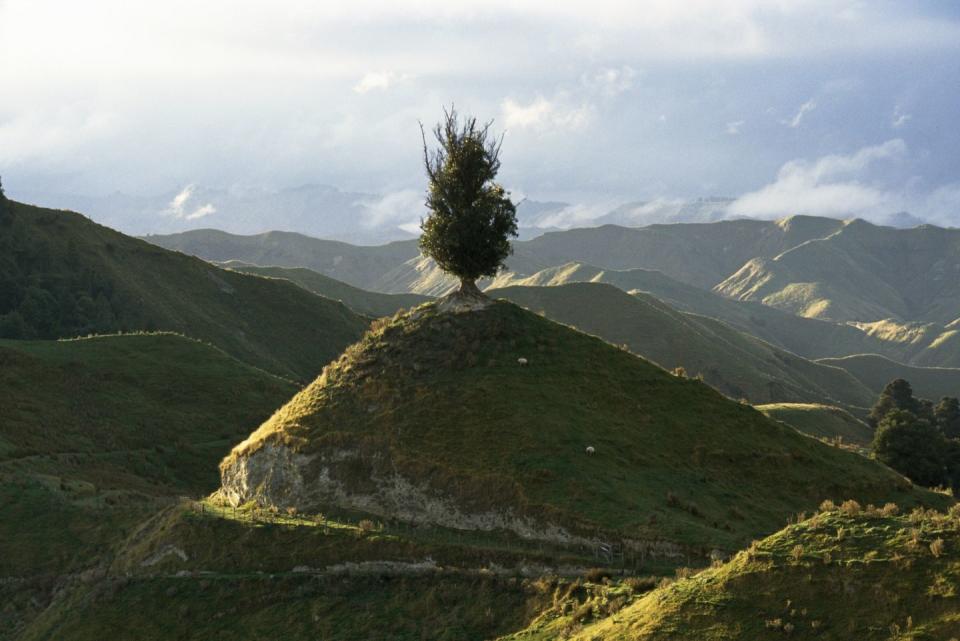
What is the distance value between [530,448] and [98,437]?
1678 inches

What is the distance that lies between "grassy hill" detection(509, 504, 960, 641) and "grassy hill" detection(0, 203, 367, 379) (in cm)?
11342

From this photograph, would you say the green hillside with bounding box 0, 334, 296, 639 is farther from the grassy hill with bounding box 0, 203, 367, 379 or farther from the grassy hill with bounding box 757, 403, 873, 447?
the grassy hill with bounding box 757, 403, 873, 447

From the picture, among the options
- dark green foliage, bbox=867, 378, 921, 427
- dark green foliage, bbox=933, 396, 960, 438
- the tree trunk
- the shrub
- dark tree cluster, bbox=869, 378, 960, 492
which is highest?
the tree trunk

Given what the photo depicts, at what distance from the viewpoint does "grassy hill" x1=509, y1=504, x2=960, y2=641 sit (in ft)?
74.9

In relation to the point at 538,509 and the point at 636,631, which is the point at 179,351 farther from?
the point at 636,631

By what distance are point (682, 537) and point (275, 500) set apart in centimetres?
2117

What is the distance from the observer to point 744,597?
24516 mm

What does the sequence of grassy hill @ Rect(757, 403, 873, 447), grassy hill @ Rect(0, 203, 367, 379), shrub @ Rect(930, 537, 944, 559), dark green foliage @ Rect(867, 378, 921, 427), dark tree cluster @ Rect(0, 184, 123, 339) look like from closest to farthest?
shrub @ Rect(930, 537, 944, 559), grassy hill @ Rect(757, 403, 873, 447), dark tree cluster @ Rect(0, 184, 123, 339), grassy hill @ Rect(0, 203, 367, 379), dark green foliage @ Rect(867, 378, 921, 427)

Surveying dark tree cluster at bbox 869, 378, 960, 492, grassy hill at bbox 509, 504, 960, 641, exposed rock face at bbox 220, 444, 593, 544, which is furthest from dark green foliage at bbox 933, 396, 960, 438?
grassy hill at bbox 509, 504, 960, 641

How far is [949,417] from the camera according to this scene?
159500mm

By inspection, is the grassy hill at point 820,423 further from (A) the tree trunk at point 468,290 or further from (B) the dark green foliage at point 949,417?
(A) the tree trunk at point 468,290

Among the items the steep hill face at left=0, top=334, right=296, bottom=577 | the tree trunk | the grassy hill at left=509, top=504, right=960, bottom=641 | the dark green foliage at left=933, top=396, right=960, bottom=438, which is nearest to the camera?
the grassy hill at left=509, top=504, right=960, bottom=641

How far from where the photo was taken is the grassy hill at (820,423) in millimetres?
123188

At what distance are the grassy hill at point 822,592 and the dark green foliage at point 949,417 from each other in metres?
142
